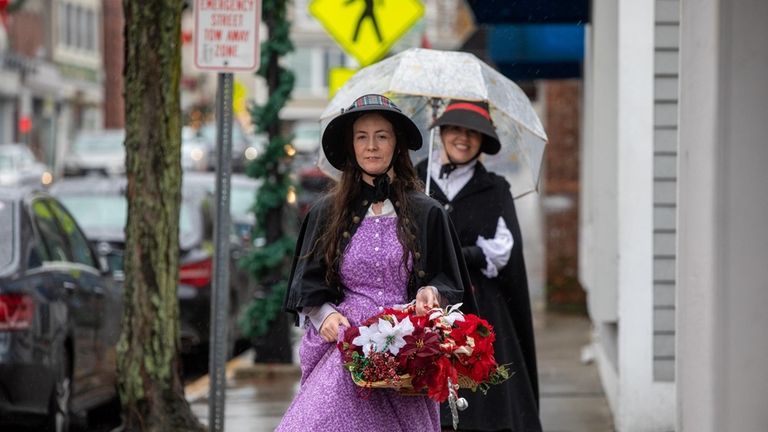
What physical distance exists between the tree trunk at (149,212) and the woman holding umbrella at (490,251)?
199cm

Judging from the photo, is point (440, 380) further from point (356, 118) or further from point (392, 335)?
point (356, 118)

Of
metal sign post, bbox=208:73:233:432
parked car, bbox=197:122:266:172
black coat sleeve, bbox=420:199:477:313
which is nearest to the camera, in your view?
black coat sleeve, bbox=420:199:477:313

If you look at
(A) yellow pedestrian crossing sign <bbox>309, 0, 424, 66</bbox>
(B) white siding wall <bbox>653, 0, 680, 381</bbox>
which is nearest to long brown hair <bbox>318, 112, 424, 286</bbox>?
(B) white siding wall <bbox>653, 0, 680, 381</bbox>

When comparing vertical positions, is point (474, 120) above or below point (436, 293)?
above

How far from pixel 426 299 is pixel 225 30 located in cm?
350

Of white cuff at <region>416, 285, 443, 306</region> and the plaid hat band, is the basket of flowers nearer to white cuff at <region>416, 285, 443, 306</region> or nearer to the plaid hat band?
white cuff at <region>416, 285, 443, 306</region>

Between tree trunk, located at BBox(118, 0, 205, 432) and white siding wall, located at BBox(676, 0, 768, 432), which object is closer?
white siding wall, located at BBox(676, 0, 768, 432)

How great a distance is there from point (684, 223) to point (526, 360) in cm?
181

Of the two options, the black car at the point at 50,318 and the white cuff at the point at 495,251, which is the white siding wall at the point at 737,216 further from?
the black car at the point at 50,318

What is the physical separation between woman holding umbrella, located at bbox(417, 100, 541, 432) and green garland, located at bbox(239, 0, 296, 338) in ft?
17.4

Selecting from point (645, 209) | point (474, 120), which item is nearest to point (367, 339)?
point (474, 120)

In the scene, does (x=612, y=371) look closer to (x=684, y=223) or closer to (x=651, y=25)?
(x=651, y=25)

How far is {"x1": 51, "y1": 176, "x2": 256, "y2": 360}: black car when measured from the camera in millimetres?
12883

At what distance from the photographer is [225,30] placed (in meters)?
8.20
